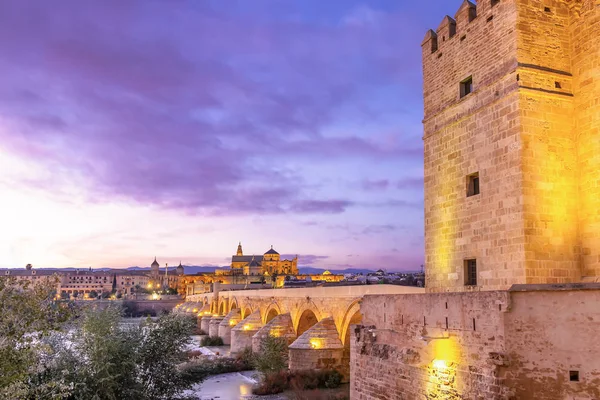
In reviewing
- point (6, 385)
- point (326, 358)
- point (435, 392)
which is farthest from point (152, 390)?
point (326, 358)

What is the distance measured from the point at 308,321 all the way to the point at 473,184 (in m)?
13.9

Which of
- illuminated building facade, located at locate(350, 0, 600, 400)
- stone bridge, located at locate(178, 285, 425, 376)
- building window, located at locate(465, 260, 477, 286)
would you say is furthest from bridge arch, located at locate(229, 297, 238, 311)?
building window, located at locate(465, 260, 477, 286)

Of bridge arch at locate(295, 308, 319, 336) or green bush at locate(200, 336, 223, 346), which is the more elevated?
bridge arch at locate(295, 308, 319, 336)

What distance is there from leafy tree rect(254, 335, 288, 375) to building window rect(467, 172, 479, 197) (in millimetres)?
11563

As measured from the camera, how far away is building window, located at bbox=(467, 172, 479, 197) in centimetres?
970

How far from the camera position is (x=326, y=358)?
58.9ft

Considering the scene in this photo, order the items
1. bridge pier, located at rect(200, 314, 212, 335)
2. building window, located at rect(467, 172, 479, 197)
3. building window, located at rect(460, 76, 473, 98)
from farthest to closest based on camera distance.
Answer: bridge pier, located at rect(200, 314, 212, 335), building window, located at rect(460, 76, 473, 98), building window, located at rect(467, 172, 479, 197)

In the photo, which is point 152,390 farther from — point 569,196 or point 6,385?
point 569,196

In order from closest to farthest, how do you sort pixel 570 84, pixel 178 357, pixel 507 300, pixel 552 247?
pixel 507 300 → pixel 552 247 → pixel 570 84 → pixel 178 357

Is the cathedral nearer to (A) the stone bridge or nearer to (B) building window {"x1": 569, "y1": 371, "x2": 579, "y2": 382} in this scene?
(A) the stone bridge

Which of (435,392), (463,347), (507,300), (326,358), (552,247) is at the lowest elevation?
(326,358)

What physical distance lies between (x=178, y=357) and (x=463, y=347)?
290 inches

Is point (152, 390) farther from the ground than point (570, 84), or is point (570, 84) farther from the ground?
point (570, 84)

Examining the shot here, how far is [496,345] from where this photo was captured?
699cm
